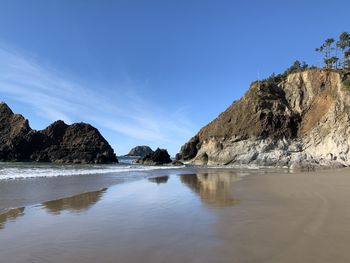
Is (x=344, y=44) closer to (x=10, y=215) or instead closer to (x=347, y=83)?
(x=347, y=83)

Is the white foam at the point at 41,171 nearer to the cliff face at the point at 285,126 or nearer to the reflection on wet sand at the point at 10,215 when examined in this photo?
the reflection on wet sand at the point at 10,215

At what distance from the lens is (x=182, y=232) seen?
7.23m

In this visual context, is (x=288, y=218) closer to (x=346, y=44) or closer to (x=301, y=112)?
(x=301, y=112)

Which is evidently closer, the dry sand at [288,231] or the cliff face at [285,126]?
the dry sand at [288,231]

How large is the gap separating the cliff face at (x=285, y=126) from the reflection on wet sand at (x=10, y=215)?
3849cm

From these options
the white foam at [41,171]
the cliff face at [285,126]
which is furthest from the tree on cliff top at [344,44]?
the white foam at [41,171]

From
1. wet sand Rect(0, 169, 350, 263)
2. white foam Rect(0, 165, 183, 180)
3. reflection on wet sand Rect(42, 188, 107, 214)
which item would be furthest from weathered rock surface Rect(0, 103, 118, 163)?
wet sand Rect(0, 169, 350, 263)

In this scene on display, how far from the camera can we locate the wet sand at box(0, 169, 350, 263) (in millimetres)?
5527

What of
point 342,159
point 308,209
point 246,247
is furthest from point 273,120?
point 246,247

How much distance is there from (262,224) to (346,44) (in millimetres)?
74851

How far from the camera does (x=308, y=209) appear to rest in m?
9.55

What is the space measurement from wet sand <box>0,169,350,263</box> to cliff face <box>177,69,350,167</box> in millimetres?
36384

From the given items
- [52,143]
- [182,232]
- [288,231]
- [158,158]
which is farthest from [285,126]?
[182,232]

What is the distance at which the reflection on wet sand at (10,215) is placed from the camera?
8755 mm
